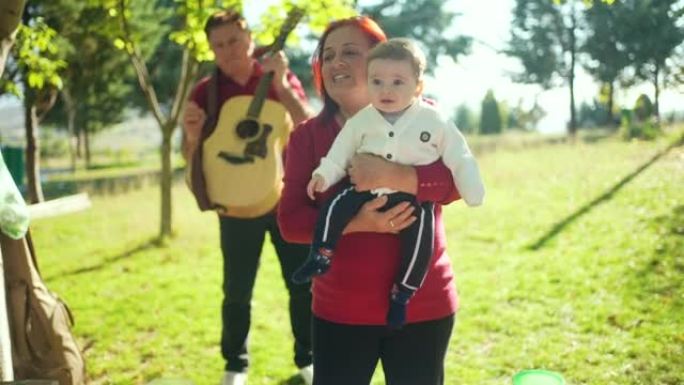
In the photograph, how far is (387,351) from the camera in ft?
6.48

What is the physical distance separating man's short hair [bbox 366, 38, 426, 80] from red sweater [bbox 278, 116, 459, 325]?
32 centimetres

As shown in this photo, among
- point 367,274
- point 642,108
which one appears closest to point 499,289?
point 367,274

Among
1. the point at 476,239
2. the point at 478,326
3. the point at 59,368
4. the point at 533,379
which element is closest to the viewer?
the point at 533,379

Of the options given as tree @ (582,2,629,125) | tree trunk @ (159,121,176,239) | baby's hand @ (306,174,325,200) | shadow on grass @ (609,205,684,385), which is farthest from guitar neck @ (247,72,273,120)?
tree @ (582,2,629,125)

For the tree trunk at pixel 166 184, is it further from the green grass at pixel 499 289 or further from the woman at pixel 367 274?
the woman at pixel 367 274

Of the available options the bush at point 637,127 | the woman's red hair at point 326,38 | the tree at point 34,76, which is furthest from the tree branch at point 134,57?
the bush at point 637,127

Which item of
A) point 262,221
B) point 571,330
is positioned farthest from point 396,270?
point 571,330

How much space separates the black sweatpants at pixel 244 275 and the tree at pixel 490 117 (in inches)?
1655

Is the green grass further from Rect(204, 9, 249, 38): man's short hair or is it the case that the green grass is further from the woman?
Rect(204, 9, 249, 38): man's short hair

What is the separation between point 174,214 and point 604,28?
12.2 meters

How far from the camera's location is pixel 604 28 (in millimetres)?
15859

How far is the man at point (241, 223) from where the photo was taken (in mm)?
3385

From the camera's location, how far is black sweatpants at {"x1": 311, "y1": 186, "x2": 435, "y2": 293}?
1.83 meters

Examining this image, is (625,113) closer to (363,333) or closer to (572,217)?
(572,217)
